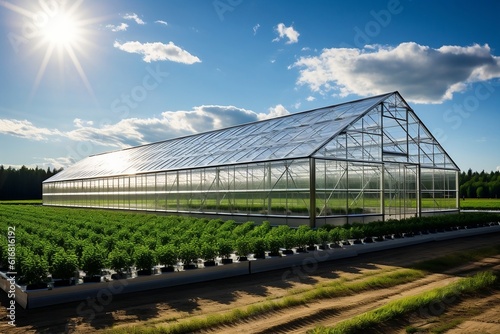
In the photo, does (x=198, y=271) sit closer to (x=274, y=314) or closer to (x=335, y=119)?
(x=274, y=314)

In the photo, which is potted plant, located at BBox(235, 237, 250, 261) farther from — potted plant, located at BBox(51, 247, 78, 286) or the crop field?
potted plant, located at BBox(51, 247, 78, 286)

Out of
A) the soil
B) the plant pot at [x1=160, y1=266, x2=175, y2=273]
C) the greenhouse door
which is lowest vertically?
the soil

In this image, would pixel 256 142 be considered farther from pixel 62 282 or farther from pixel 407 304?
pixel 407 304

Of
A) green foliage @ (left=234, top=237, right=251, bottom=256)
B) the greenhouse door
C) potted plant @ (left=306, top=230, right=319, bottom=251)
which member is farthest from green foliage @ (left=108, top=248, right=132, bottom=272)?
the greenhouse door

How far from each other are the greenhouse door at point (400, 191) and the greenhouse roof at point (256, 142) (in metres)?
4.55

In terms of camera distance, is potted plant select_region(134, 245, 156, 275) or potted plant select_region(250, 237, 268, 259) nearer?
potted plant select_region(134, 245, 156, 275)

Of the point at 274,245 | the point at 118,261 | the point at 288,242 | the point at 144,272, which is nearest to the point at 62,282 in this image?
the point at 118,261

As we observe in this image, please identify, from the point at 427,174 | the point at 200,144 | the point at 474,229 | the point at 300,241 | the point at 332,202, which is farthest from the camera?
the point at 200,144

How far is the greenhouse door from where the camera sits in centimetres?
2511

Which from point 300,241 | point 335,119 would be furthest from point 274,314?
point 335,119

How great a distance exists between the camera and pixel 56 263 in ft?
33.8

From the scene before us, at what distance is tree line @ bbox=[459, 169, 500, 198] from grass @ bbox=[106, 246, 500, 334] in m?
74.2

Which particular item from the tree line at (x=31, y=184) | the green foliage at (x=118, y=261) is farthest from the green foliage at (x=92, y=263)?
the tree line at (x=31, y=184)

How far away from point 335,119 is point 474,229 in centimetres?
1002
